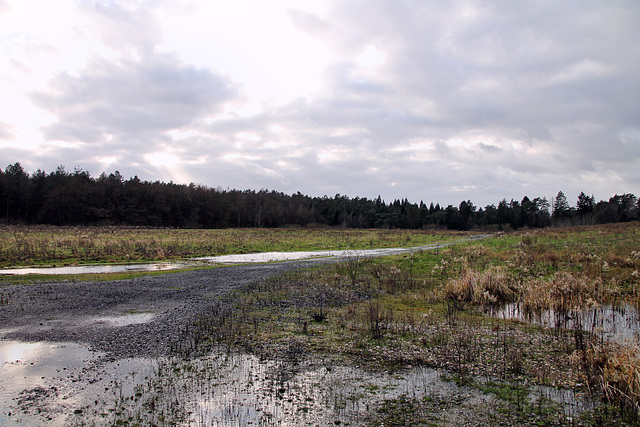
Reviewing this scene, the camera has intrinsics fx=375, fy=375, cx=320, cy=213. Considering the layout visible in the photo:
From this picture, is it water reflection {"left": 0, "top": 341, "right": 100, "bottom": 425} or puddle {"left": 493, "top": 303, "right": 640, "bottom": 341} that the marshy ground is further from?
water reflection {"left": 0, "top": 341, "right": 100, "bottom": 425}

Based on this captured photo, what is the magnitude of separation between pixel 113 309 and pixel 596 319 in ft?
59.1

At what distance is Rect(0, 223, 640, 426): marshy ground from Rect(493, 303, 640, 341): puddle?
0.11m

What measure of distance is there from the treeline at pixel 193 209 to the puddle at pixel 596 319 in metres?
91.4

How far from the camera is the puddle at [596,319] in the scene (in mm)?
11602

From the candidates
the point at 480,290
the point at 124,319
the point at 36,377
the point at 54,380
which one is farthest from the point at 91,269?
the point at 480,290

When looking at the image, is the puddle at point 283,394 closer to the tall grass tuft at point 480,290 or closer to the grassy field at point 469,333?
the grassy field at point 469,333

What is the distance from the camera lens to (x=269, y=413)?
22.8 ft

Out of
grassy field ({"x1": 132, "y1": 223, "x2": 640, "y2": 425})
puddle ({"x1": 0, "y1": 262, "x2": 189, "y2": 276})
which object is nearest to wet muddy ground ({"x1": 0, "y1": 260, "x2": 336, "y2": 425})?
grassy field ({"x1": 132, "y1": 223, "x2": 640, "y2": 425})

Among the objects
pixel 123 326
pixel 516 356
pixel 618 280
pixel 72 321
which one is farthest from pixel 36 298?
pixel 618 280

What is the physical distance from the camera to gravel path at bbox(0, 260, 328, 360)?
11.2 m

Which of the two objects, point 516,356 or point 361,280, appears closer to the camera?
point 516,356

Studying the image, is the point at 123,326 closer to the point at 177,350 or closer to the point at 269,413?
the point at 177,350

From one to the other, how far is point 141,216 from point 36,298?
302ft

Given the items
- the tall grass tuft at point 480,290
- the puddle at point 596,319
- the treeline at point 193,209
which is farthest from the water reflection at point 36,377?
the treeline at point 193,209
